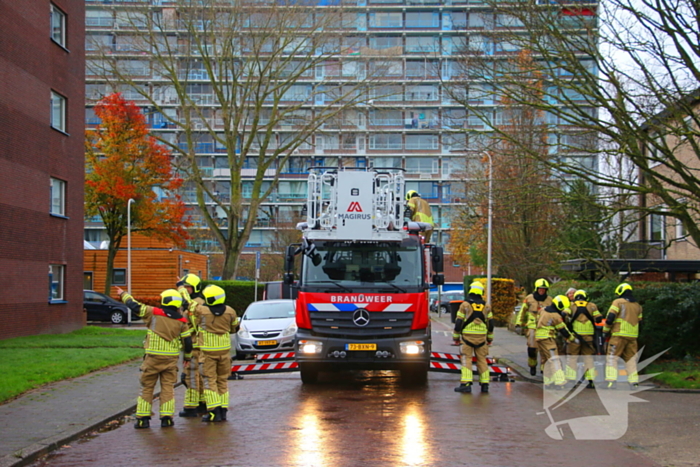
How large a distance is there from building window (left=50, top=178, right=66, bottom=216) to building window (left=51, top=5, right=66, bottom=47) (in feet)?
15.4

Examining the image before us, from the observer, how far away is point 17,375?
46.2 ft

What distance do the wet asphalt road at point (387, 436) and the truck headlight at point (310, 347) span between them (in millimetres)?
708

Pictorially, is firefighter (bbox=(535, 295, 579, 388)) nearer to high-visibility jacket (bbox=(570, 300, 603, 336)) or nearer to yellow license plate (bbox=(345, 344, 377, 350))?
high-visibility jacket (bbox=(570, 300, 603, 336))

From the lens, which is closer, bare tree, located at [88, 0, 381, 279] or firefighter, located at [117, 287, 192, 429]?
firefighter, located at [117, 287, 192, 429]

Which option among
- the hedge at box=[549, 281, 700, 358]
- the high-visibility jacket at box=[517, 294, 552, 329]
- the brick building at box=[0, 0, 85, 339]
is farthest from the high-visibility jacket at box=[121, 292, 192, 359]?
the brick building at box=[0, 0, 85, 339]

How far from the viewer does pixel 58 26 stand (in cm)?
2698

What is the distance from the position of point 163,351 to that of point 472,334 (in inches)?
212

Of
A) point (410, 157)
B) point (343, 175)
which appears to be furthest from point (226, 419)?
point (410, 157)

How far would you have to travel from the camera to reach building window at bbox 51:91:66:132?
2645 centimetres

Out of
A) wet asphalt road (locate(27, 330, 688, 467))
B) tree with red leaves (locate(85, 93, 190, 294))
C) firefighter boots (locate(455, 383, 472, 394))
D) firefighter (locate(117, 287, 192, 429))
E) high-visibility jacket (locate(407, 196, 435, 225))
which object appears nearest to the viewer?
wet asphalt road (locate(27, 330, 688, 467))

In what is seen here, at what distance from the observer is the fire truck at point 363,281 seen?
43.0ft

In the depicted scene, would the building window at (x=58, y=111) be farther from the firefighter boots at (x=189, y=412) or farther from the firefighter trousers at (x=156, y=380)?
the firefighter trousers at (x=156, y=380)

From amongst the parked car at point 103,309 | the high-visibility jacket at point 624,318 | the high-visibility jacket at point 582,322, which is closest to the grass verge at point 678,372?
the high-visibility jacket at point 624,318

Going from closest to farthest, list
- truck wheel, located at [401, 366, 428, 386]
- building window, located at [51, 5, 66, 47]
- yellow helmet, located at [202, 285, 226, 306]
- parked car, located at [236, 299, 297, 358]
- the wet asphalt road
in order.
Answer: the wet asphalt road → yellow helmet, located at [202, 285, 226, 306] → truck wheel, located at [401, 366, 428, 386] → parked car, located at [236, 299, 297, 358] → building window, located at [51, 5, 66, 47]
